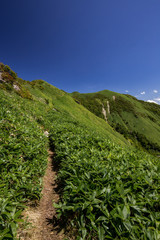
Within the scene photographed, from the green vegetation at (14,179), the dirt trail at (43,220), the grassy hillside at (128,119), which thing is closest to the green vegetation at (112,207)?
the dirt trail at (43,220)

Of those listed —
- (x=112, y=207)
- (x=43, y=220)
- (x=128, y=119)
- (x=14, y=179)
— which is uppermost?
(x=128, y=119)

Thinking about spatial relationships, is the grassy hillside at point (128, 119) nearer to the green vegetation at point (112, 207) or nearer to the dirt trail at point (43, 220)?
the green vegetation at point (112, 207)

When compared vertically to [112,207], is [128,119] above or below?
above

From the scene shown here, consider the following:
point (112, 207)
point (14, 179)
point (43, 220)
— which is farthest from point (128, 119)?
point (14, 179)

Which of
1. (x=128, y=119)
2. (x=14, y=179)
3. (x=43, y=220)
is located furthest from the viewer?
(x=128, y=119)

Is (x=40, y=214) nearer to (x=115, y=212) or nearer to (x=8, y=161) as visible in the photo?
(x=8, y=161)

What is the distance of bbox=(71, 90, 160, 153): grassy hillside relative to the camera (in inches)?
4487

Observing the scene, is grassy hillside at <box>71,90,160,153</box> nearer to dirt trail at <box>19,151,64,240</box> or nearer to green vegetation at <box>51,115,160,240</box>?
green vegetation at <box>51,115,160,240</box>

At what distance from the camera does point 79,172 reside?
4.86m

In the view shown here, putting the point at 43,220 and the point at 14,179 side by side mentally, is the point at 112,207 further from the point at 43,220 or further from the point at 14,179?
the point at 14,179

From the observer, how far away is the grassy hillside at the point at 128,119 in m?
114

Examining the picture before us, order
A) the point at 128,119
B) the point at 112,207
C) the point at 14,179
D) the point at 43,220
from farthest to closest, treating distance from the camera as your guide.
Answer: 1. the point at 128,119
2. the point at 14,179
3. the point at 43,220
4. the point at 112,207

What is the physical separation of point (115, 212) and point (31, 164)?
4.03 metres

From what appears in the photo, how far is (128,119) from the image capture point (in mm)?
138250
